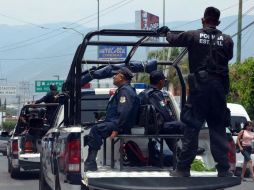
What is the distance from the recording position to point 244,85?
3331 centimetres

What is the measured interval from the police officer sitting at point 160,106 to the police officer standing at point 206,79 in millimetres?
778

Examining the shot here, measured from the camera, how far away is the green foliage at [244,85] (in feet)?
105

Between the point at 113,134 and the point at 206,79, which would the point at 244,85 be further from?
the point at 206,79

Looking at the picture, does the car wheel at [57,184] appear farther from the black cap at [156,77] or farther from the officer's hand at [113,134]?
the black cap at [156,77]

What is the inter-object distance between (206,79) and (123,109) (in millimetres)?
1213

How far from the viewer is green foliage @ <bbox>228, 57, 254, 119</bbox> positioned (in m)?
31.9

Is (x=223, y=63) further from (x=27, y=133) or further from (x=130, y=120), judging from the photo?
(x=27, y=133)

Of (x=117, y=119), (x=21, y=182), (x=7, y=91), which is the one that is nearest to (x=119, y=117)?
(x=117, y=119)

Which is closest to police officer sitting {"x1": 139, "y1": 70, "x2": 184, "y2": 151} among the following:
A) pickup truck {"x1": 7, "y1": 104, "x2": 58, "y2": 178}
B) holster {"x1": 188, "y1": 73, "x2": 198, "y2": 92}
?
holster {"x1": 188, "y1": 73, "x2": 198, "y2": 92}

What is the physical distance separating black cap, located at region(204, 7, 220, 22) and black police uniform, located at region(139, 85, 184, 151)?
1.50m

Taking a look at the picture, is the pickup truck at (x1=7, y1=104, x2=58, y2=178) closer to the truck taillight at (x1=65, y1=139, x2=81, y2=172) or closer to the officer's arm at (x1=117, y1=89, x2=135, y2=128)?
the officer's arm at (x1=117, y1=89, x2=135, y2=128)

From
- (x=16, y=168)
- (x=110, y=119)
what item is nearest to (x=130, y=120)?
(x=110, y=119)

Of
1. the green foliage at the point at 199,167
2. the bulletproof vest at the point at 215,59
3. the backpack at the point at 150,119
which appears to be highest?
the bulletproof vest at the point at 215,59

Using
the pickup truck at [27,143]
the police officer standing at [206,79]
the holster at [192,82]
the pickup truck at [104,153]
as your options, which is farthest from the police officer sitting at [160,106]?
the pickup truck at [27,143]
